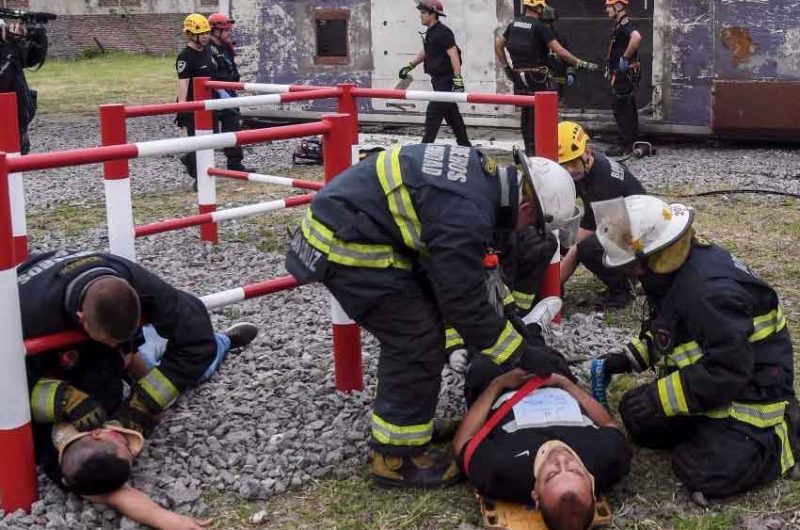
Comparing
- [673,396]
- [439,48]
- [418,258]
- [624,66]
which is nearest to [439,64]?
Result: [439,48]

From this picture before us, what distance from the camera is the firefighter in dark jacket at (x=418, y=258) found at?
338 cm

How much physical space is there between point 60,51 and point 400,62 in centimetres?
1941

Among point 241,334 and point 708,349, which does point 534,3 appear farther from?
point 708,349

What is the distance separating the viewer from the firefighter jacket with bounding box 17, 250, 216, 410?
344 centimetres

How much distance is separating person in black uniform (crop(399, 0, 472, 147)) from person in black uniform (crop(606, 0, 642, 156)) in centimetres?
167

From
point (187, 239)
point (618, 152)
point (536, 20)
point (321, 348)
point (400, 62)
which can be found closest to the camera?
point (321, 348)

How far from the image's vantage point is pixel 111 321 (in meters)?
3.35

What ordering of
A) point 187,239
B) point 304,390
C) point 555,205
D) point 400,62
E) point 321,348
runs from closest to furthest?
1. point 555,205
2. point 304,390
3. point 321,348
4. point 187,239
5. point 400,62

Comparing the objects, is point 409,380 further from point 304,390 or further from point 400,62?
point 400,62

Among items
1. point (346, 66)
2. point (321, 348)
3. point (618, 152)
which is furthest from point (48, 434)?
point (346, 66)

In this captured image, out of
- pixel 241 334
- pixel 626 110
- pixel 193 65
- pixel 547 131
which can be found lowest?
pixel 241 334

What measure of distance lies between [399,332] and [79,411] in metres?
1.10

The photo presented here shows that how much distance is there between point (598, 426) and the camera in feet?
12.0

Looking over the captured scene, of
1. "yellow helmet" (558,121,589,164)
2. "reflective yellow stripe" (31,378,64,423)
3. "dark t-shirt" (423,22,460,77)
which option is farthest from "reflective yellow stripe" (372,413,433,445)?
"dark t-shirt" (423,22,460,77)
